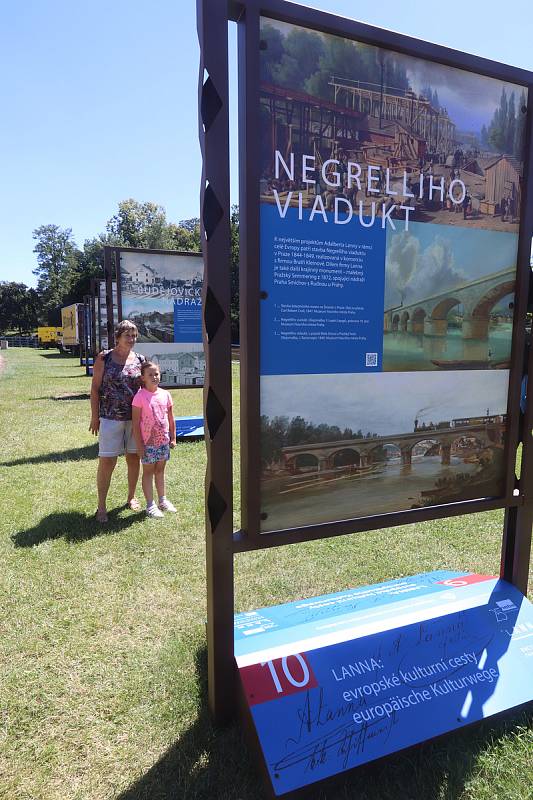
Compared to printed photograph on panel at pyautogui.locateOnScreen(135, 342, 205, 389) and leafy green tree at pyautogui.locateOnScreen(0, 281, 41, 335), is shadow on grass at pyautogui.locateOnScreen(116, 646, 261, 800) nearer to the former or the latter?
printed photograph on panel at pyautogui.locateOnScreen(135, 342, 205, 389)

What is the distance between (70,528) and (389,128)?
4.31 m

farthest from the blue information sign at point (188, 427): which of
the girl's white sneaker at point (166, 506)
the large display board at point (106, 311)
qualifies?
the girl's white sneaker at point (166, 506)

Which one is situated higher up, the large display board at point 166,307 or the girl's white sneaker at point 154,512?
the large display board at point 166,307

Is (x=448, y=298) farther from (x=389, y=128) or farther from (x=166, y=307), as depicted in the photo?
(x=166, y=307)

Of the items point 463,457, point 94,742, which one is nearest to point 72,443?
point 94,742

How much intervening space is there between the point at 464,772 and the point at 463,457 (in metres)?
1.42

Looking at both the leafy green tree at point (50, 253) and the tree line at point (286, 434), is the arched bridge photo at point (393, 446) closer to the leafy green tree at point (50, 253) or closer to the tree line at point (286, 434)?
the tree line at point (286, 434)

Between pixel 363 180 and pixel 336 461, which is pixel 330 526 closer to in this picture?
pixel 336 461

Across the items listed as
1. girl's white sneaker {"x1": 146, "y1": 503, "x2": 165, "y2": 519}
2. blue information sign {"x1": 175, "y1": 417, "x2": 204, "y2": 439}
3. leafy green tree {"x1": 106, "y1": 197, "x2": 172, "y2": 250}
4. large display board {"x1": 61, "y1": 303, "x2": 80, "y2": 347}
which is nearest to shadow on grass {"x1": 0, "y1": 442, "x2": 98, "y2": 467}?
blue information sign {"x1": 175, "y1": 417, "x2": 204, "y2": 439}

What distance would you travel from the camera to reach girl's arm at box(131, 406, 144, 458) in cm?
477

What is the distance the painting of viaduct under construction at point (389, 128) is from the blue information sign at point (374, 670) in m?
2.08

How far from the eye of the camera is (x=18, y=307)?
84.2 meters

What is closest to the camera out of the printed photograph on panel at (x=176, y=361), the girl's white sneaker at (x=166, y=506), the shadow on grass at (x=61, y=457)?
the girl's white sneaker at (x=166, y=506)

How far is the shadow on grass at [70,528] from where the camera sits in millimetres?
4531
